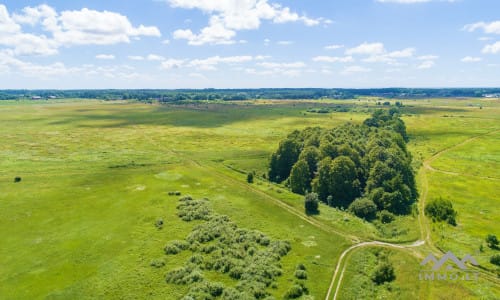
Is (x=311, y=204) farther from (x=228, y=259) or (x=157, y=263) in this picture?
(x=157, y=263)

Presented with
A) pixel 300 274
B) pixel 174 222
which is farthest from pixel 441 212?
pixel 174 222

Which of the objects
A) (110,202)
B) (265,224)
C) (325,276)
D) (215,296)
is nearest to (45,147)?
(110,202)

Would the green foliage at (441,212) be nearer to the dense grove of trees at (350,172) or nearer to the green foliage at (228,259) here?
the dense grove of trees at (350,172)

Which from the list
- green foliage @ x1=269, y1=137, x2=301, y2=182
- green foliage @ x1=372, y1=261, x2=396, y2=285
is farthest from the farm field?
green foliage @ x1=269, y1=137, x2=301, y2=182

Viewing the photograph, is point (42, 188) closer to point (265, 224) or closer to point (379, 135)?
point (265, 224)

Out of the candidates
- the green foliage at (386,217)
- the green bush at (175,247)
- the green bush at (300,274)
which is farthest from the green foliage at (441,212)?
the green bush at (175,247)
